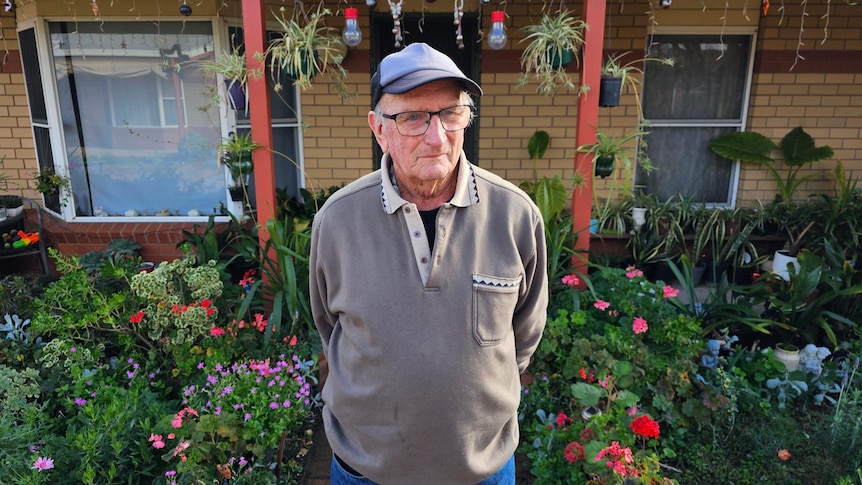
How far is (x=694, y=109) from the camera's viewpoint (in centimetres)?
492

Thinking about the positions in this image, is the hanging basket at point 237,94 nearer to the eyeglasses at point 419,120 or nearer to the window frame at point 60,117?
the window frame at point 60,117

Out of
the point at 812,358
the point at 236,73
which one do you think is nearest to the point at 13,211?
the point at 236,73

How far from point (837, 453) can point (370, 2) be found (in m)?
3.45

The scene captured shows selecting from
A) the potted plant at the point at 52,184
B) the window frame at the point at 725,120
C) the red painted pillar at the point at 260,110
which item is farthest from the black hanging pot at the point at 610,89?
the potted plant at the point at 52,184

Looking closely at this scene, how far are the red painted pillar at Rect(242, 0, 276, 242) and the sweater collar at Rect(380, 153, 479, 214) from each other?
209 centimetres

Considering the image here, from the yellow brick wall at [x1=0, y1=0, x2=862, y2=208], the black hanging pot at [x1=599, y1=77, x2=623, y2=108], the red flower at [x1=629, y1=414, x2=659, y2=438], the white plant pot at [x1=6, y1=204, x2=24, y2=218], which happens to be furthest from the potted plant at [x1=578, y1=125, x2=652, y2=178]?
the white plant pot at [x1=6, y1=204, x2=24, y2=218]

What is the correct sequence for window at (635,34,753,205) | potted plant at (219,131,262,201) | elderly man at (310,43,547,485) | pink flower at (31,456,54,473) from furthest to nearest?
window at (635,34,753,205)
potted plant at (219,131,262,201)
pink flower at (31,456,54,473)
elderly man at (310,43,547,485)

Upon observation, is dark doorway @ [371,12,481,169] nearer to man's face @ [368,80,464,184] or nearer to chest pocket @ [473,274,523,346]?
man's face @ [368,80,464,184]

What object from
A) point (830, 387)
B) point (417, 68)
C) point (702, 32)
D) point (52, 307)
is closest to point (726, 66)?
point (702, 32)

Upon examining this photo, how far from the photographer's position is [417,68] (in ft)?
4.45

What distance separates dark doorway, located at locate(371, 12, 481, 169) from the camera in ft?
15.7

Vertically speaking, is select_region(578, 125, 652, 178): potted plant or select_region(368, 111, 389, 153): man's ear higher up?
select_region(368, 111, 389, 153): man's ear

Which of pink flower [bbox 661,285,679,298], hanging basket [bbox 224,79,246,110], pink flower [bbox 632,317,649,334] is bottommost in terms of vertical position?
pink flower [bbox 632,317,649,334]

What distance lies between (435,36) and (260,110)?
7.04ft
